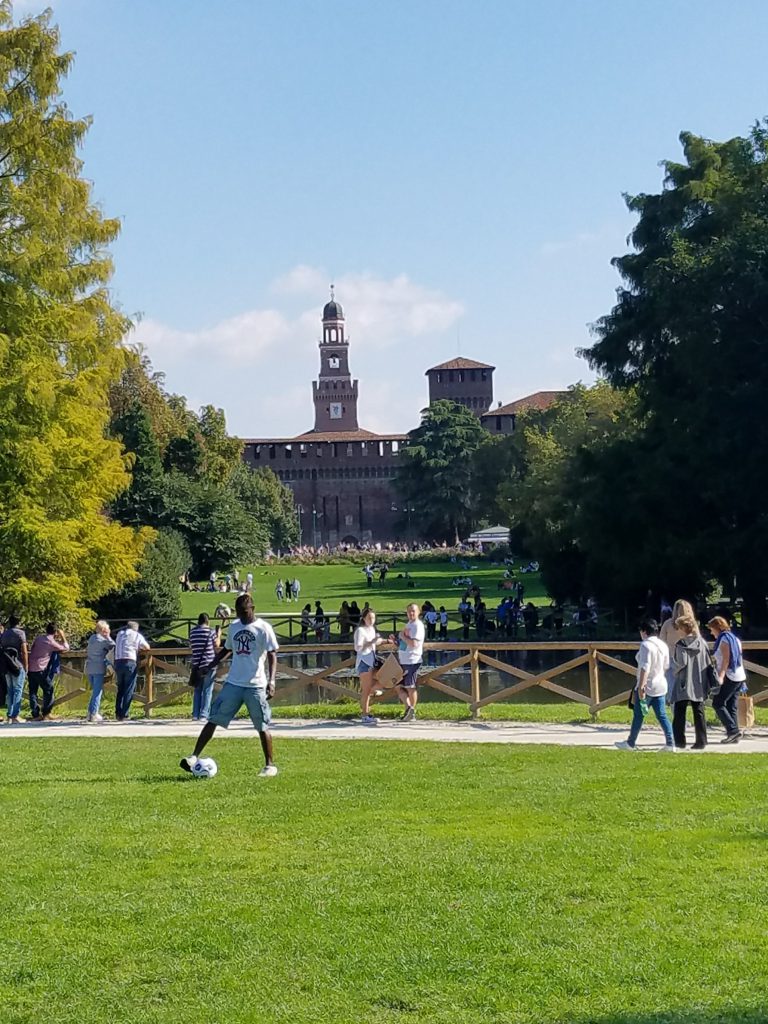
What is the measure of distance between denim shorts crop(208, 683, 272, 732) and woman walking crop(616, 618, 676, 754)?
424cm

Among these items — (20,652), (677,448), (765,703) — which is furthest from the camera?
(677,448)

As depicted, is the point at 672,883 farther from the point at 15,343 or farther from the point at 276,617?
the point at 276,617

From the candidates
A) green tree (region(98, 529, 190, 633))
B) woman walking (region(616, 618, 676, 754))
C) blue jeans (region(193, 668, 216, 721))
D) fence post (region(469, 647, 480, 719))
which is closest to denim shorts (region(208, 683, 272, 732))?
woman walking (region(616, 618, 676, 754))

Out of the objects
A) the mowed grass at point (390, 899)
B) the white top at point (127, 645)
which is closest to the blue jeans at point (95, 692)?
the white top at point (127, 645)

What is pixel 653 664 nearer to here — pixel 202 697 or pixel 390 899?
pixel 390 899

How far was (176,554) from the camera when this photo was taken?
4875 cm

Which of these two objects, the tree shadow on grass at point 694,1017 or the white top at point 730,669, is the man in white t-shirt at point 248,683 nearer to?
the white top at point 730,669

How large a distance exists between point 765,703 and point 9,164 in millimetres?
18616

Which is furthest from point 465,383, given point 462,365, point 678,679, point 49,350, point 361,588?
point 678,679

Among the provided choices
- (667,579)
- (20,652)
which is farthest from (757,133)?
(20,652)

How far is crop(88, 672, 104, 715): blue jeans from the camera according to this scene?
19328 mm

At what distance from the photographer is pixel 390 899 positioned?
6.95m

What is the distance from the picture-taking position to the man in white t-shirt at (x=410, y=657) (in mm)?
17391

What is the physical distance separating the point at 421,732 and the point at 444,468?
10125 centimetres
